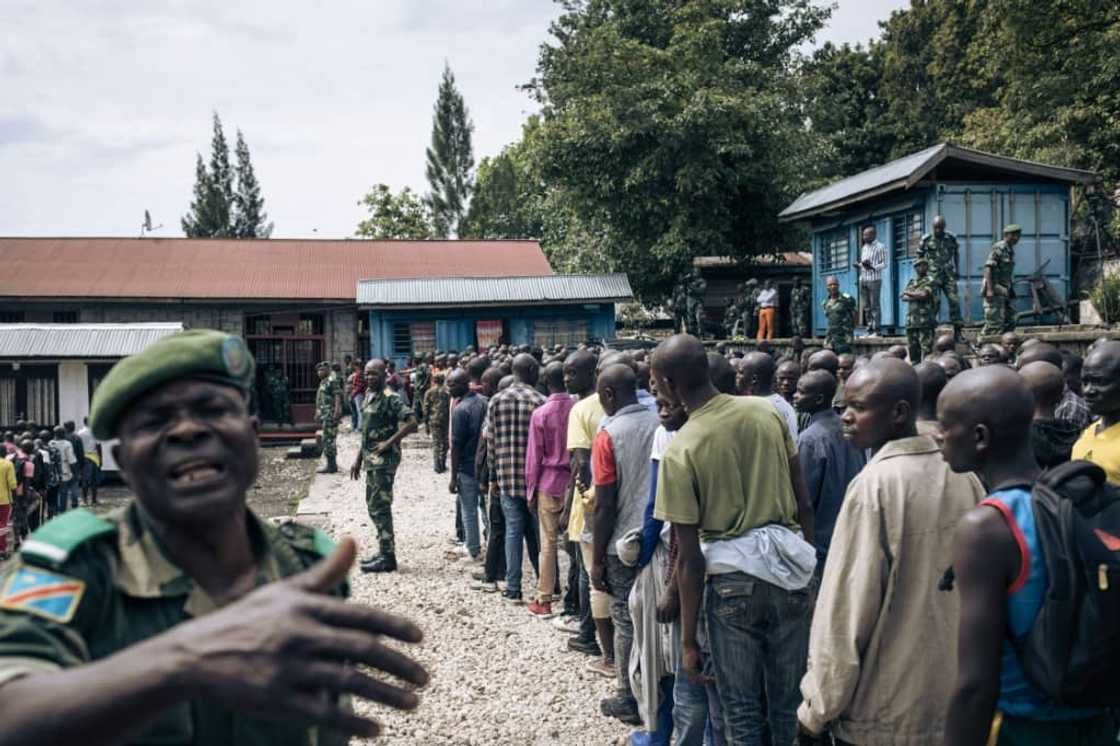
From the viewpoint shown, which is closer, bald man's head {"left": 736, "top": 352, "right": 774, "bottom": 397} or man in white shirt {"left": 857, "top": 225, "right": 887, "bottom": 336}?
bald man's head {"left": 736, "top": 352, "right": 774, "bottom": 397}

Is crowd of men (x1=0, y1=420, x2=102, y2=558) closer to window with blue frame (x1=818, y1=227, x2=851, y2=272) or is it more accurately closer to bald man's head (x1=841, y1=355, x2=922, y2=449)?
bald man's head (x1=841, y1=355, x2=922, y2=449)

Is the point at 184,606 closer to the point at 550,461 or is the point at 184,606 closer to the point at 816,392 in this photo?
the point at 816,392

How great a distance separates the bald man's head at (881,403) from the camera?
3.39 metres

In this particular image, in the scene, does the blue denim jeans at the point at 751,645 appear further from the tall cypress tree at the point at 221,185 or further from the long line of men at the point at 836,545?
the tall cypress tree at the point at 221,185

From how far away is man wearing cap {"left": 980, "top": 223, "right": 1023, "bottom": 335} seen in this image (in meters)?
13.1

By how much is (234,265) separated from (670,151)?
614 inches

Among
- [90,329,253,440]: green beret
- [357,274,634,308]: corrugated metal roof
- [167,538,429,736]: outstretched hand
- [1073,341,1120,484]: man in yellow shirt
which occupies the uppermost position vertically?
[357,274,634,308]: corrugated metal roof

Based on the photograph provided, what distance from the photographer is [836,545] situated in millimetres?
3162

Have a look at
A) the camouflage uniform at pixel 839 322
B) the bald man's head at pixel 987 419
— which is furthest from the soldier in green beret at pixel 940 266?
the bald man's head at pixel 987 419

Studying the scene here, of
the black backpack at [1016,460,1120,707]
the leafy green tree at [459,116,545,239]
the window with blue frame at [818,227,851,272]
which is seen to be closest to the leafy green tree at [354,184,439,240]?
the leafy green tree at [459,116,545,239]

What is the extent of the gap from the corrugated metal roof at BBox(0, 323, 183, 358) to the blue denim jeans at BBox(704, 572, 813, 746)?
17.8 metres

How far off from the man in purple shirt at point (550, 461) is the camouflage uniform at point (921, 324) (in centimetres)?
677

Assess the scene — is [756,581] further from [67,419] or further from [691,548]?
[67,419]

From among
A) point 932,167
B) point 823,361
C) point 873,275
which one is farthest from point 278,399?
point 823,361
